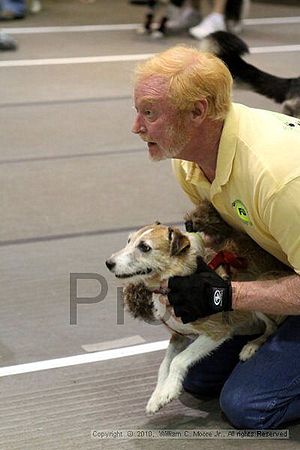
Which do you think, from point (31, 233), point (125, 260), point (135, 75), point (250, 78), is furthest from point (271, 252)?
point (250, 78)

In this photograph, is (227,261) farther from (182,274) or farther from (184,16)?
(184,16)

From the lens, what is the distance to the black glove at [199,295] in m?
1.97

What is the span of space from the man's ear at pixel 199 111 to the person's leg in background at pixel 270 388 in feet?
1.83

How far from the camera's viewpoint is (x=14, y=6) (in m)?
8.39

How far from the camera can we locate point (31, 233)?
3471mm

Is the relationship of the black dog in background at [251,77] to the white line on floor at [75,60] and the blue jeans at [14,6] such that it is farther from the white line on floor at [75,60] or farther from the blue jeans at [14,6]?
the blue jeans at [14,6]

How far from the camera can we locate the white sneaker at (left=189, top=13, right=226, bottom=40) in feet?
23.9

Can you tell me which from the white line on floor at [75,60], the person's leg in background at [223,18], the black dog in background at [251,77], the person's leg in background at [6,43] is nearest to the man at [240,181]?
the black dog in background at [251,77]

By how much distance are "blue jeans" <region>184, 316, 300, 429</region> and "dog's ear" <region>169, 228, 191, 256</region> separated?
333 millimetres

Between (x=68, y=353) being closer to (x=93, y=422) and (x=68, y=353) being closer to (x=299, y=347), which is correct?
(x=93, y=422)

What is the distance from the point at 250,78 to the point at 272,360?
2035 mm

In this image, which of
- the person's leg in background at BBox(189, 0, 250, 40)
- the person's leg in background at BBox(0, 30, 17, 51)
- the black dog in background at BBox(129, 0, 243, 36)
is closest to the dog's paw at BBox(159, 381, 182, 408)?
the person's leg in background at BBox(0, 30, 17, 51)

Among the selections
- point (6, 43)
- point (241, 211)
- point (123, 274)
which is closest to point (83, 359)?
point (123, 274)

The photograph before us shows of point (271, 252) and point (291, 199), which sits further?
point (271, 252)
